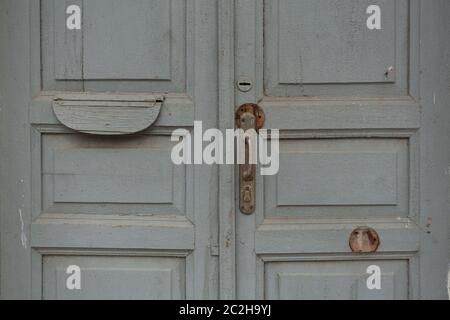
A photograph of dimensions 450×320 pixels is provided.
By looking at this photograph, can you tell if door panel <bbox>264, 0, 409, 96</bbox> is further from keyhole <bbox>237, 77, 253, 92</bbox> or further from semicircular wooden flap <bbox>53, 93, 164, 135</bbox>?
semicircular wooden flap <bbox>53, 93, 164, 135</bbox>

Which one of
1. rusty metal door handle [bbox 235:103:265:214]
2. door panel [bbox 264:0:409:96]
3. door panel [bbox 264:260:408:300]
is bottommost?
door panel [bbox 264:260:408:300]

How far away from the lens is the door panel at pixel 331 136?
2.04 metres

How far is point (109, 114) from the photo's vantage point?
2.04 m

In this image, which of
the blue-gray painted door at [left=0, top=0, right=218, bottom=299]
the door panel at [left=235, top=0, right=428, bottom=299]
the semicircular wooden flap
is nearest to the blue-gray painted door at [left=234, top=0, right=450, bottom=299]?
the door panel at [left=235, top=0, right=428, bottom=299]

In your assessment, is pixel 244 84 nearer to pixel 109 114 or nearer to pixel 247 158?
pixel 247 158

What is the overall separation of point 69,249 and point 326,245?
2.89 feet

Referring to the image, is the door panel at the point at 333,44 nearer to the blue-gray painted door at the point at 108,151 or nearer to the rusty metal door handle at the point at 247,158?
the rusty metal door handle at the point at 247,158

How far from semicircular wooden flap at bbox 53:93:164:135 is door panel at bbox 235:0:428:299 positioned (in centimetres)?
32

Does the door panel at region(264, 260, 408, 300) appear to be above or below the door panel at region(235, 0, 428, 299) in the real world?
below

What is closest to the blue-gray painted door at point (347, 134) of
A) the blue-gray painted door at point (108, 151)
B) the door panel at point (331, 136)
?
the door panel at point (331, 136)

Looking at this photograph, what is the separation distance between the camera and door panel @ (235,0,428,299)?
2.04 meters

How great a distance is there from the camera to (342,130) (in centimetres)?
204

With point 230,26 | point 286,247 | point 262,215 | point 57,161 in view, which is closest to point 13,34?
point 57,161

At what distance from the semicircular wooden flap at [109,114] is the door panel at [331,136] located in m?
0.32
